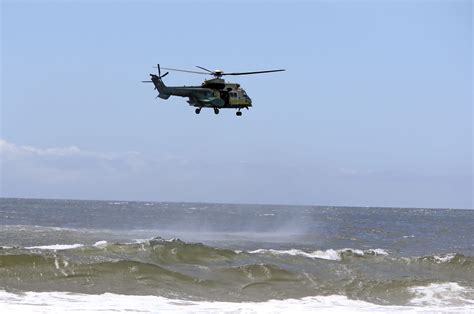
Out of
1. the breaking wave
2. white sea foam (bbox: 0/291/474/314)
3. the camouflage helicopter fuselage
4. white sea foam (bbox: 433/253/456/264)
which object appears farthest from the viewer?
white sea foam (bbox: 433/253/456/264)

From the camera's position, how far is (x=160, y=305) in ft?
66.5

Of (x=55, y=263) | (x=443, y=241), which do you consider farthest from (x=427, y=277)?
(x=443, y=241)

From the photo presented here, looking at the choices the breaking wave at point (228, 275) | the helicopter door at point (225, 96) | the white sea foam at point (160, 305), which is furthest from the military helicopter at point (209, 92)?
the white sea foam at point (160, 305)

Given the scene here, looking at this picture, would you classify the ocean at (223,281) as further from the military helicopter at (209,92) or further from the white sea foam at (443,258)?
the military helicopter at (209,92)

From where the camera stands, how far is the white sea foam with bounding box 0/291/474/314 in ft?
63.0

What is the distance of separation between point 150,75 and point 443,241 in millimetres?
A: 31450

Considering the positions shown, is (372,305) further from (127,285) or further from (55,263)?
(55,263)

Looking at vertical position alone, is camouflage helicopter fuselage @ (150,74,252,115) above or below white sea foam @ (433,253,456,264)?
above

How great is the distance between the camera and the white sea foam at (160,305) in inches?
757

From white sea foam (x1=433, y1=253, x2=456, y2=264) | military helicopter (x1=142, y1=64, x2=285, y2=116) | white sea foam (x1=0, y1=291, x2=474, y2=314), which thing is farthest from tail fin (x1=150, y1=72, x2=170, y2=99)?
white sea foam (x1=433, y1=253, x2=456, y2=264)

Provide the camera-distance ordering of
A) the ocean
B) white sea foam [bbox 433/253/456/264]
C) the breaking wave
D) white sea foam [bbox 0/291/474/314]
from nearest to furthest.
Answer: white sea foam [bbox 0/291/474/314] → the ocean → the breaking wave → white sea foam [bbox 433/253/456/264]

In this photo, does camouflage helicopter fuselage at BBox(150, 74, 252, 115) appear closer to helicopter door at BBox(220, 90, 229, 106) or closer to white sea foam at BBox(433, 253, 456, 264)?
helicopter door at BBox(220, 90, 229, 106)

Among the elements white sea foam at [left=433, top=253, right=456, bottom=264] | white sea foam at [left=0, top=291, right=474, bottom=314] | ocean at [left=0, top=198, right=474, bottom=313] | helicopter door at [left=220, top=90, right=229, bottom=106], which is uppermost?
helicopter door at [left=220, top=90, right=229, bottom=106]

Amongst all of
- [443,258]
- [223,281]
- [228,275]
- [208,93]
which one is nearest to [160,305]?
[223,281]
